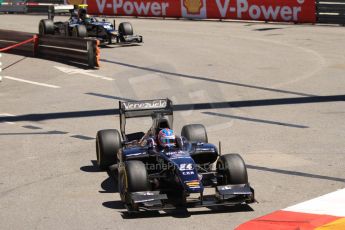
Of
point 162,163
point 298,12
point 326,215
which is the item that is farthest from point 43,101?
point 298,12

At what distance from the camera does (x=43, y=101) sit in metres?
21.1

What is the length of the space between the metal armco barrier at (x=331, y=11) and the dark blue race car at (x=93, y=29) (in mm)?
10736

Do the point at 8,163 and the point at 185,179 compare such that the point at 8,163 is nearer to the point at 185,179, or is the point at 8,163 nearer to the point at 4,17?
the point at 185,179

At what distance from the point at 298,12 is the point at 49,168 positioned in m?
27.1

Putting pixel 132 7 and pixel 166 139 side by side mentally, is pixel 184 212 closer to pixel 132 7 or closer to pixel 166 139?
pixel 166 139

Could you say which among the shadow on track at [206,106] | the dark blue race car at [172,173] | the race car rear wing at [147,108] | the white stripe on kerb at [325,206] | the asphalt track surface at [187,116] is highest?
the race car rear wing at [147,108]

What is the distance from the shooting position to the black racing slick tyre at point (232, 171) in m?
11.2

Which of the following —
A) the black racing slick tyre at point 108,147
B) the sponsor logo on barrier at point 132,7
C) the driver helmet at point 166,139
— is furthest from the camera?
the sponsor logo on barrier at point 132,7

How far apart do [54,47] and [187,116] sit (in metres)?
11.3

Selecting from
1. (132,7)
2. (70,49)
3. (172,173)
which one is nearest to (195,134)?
(172,173)

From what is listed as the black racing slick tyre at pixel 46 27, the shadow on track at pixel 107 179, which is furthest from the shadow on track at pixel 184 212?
the black racing slick tyre at pixel 46 27

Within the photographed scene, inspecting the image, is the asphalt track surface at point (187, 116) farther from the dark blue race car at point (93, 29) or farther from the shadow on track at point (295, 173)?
the dark blue race car at point (93, 29)

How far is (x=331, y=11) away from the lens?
38094mm

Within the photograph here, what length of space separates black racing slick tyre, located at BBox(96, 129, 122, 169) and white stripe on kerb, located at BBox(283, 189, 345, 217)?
3545mm
